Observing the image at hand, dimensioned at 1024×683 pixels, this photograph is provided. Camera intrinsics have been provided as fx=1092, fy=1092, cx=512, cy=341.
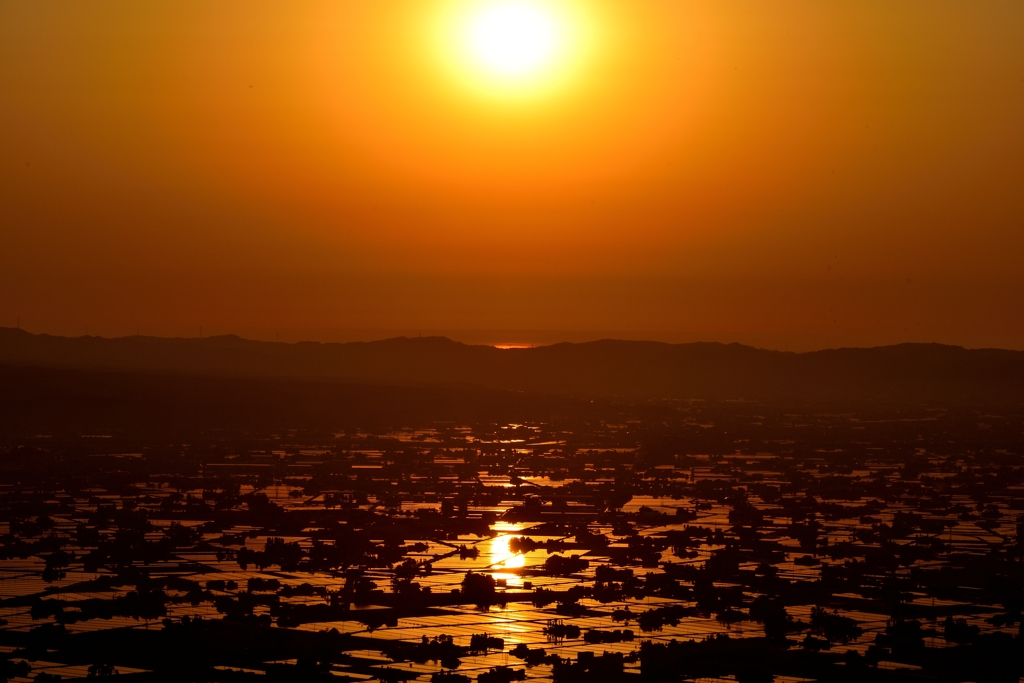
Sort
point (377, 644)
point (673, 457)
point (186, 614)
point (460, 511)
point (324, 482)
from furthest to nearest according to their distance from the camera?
point (673, 457)
point (324, 482)
point (460, 511)
point (186, 614)
point (377, 644)

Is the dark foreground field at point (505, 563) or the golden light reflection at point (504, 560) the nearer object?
the dark foreground field at point (505, 563)

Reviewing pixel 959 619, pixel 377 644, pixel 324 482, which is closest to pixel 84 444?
pixel 324 482

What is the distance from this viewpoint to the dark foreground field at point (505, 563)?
877 inches

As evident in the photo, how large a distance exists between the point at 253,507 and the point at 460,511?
8.42 m

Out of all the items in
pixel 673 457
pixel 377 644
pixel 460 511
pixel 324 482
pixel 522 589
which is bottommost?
Answer: pixel 377 644

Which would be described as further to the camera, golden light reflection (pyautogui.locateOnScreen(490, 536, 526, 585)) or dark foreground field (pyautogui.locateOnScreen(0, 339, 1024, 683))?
golden light reflection (pyautogui.locateOnScreen(490, 536, 526, 585))

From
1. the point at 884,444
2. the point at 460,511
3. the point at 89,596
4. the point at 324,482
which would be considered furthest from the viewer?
the point at 884,444

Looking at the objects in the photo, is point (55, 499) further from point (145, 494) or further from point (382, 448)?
point (382, 448)

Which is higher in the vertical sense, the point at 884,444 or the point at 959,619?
the point at 884,444

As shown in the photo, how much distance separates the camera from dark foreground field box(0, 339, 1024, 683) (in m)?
22.3

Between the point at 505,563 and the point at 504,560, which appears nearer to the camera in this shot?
the point at 505,563

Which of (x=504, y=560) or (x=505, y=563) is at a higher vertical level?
(x=504, y=560)

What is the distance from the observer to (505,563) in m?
33.0

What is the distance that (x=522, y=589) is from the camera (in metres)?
29.0
